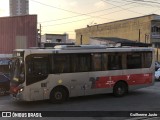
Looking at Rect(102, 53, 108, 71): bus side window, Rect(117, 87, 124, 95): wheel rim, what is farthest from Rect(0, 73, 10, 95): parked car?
Rect(117, 87, 124, 95): wheel rim

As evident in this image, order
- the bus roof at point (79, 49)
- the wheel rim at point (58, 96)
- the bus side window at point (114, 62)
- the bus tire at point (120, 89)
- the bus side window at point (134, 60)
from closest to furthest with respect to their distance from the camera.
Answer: the bus roof at point (79, 49) → the wheel rim at point (58, 96) → the bus side window at point (114, 62) → the bus tire at point (120, 89) → the bus side window at point (134, 60)

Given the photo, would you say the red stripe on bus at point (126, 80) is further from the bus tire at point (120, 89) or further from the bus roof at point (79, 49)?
the bus roof at point (79, 49)

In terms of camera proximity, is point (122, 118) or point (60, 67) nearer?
point (122, 118)

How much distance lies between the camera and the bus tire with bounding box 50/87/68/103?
17109 mm

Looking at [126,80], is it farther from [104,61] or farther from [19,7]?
[19,7]

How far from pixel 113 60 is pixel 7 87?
691cm

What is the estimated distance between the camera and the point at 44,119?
12.9 m

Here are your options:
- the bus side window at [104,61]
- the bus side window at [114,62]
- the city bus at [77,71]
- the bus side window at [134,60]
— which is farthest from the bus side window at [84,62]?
the bus side window at [134,60]

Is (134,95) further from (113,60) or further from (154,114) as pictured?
(154,114)

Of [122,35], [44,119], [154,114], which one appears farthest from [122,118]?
[122,35]

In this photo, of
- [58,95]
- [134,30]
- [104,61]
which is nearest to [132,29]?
[134,30]

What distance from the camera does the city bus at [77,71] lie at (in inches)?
650

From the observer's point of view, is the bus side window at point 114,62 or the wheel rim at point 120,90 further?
the wheel rim at point 120,90

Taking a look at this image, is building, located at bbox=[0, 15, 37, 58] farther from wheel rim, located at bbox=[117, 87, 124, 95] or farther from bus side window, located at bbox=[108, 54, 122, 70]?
wheel rim, located at bbox=[117, 87, 124, 95]
